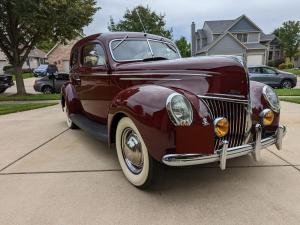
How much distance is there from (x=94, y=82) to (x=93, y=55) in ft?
1.56

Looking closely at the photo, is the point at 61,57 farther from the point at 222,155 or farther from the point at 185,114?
the point at 222,155

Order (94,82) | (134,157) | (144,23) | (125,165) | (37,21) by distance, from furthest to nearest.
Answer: (144,23), (37,21), (94,82), (125,165), (134,157)

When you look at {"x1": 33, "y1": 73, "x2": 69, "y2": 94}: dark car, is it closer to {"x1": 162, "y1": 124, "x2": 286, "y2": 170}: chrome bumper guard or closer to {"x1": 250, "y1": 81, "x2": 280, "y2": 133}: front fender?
{"x1": 250, "y1": 81, "x2": 280, "y2": 133}: front fender

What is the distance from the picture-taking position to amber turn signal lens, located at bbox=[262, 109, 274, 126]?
10.9 feet

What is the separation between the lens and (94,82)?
15.1ft

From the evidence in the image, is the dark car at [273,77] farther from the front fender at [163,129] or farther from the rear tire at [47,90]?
the front fender at [163,129]

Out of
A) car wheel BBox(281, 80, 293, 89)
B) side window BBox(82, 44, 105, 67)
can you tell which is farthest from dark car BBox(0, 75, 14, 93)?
car wheel BBox(281, 80, 293, 89)

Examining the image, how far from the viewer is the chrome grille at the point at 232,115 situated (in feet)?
9.68

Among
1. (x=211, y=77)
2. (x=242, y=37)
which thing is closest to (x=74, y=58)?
(x=211, y=77)

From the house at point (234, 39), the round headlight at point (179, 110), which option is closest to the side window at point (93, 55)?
the round headlight at point (179, 110)

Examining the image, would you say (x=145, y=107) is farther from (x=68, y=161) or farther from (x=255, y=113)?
(x=68, y=161)

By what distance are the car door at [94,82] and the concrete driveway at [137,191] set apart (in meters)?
0.70

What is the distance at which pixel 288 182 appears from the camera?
3213 mm

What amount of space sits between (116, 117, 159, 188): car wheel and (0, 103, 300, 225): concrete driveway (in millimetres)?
134
